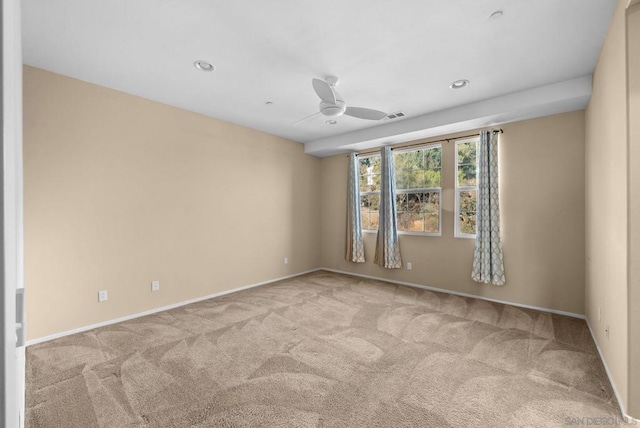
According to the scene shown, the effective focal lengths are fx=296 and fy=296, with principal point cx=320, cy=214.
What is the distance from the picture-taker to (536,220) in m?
3.89

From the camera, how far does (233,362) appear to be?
8.45ft

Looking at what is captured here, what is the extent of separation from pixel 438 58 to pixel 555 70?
50.5 inches

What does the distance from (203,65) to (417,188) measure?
369 centimetres

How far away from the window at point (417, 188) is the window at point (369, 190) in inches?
0.8

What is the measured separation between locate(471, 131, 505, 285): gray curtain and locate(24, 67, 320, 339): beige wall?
11.0 ft

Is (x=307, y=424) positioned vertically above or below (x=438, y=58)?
below

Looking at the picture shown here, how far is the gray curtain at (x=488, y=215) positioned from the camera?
4078 millimetres

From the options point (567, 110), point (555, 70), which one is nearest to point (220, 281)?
point (555, 70)

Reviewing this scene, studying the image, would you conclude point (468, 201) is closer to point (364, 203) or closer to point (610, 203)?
point (364, 203)

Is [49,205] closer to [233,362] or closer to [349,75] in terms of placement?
[233,362]

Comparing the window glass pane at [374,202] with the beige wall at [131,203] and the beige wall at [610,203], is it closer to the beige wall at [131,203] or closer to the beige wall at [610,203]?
the beige wall at [131,203]

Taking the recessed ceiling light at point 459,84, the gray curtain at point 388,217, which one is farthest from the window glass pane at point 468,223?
the recessed ceiling light at point 459,84

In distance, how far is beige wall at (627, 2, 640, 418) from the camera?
1838 mm

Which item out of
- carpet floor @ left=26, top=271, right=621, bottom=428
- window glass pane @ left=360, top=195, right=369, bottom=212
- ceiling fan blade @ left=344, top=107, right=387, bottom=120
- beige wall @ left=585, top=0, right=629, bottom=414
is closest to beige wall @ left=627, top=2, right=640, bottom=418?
beige wall @ left=585, top=0, right=629, bottom=414
